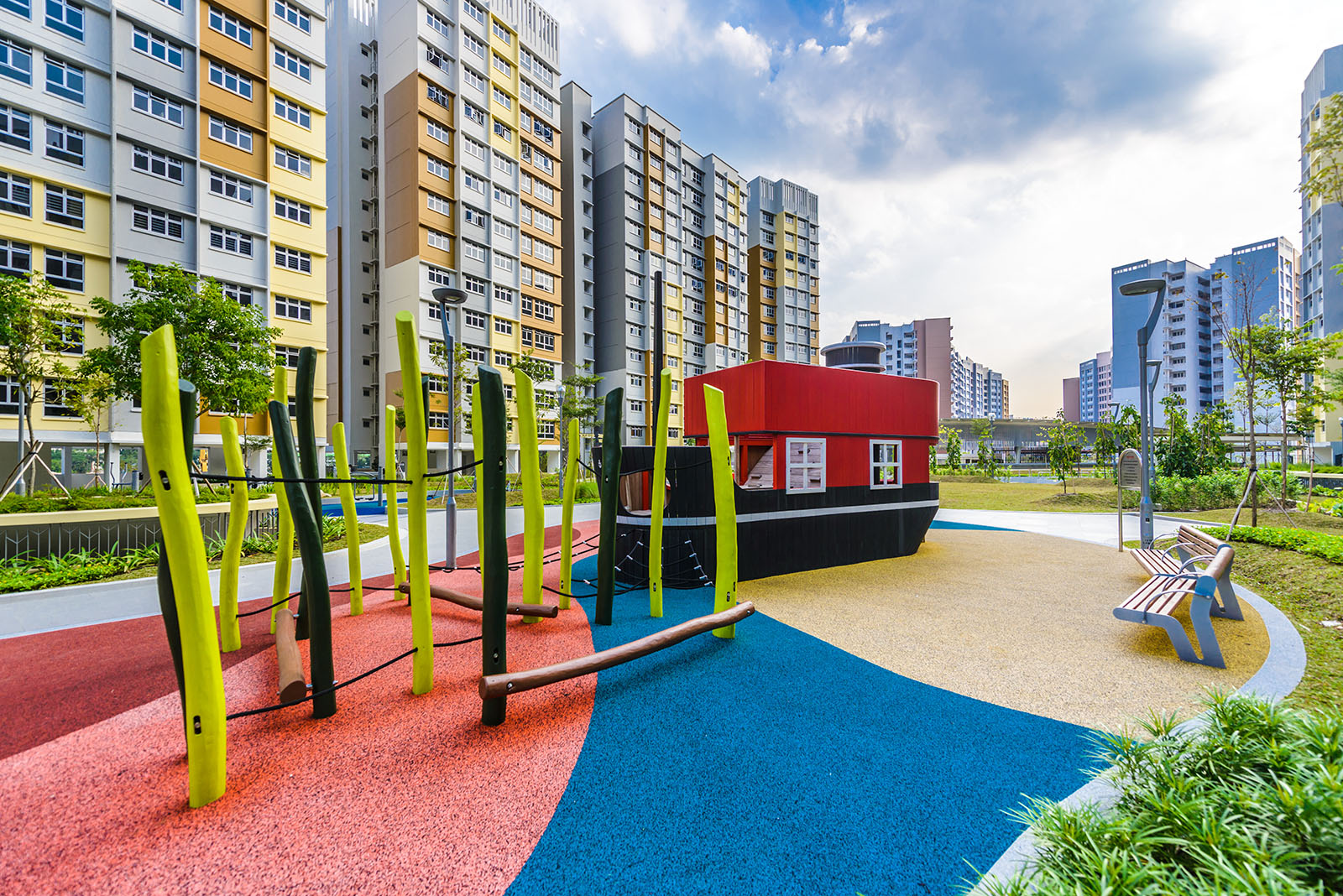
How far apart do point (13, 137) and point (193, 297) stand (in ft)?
47.5

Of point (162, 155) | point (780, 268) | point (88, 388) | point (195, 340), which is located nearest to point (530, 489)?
point (195, 340)

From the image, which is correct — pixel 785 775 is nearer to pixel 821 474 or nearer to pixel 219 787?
pixel 219 787

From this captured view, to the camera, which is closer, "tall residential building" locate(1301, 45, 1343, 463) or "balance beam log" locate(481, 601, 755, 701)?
"balance beam log" locate(481, 601, 755, 701)

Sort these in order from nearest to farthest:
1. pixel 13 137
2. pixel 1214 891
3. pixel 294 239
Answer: pixel 1214 891, pixel 13 137, pixel 294 239

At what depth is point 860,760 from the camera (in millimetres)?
3727

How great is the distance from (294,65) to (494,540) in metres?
33.7

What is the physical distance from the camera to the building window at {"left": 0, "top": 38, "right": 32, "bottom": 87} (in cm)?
1842

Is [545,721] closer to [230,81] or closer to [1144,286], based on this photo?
[1144,286]

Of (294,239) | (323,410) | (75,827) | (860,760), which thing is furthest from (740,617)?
(294,239)

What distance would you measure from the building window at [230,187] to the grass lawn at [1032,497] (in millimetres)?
34407

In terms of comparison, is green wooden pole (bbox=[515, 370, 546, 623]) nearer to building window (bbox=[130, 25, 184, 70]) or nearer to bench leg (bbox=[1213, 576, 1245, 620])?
bench leg (bbox=[1213, 576, 1245, 620])

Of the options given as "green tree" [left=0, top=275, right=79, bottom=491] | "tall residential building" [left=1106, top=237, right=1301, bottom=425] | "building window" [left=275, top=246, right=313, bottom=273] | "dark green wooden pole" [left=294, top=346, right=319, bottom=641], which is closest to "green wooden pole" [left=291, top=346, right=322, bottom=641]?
"dark green wooden pole" [left=294, top=346, right=319, bottom=641]

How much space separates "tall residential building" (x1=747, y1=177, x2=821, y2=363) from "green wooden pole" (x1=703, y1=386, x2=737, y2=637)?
178 feet

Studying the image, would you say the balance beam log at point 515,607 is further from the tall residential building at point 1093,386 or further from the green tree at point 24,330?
the tall residential building at point 1093,386
